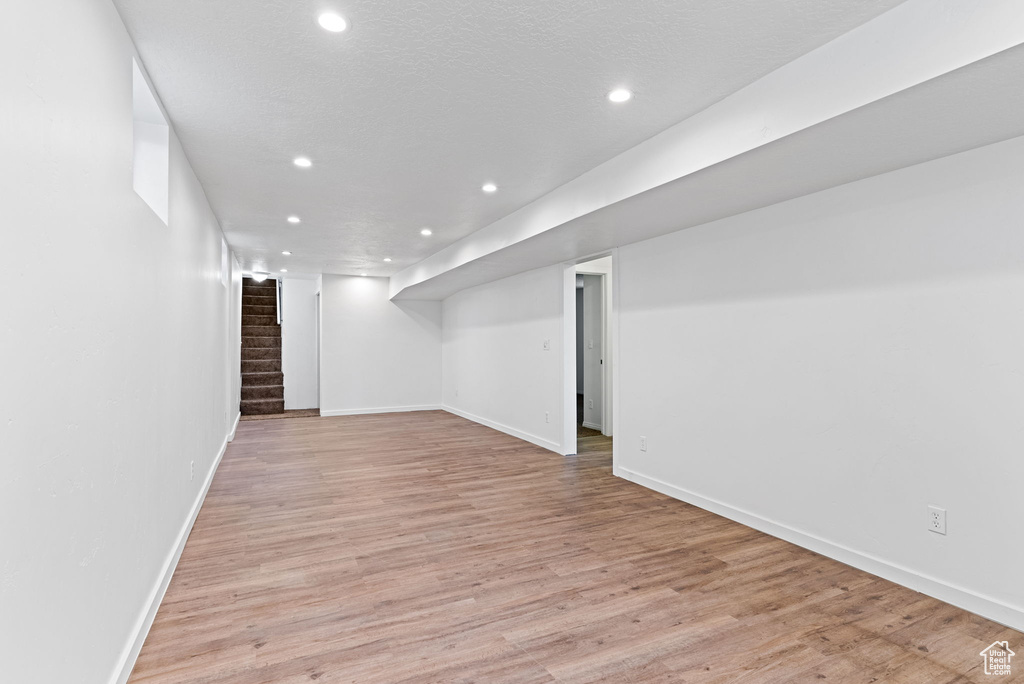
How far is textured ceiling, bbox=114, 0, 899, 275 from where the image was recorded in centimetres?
193

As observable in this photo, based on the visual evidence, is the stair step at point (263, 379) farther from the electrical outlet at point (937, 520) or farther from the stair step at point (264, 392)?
the electrical outlet at point (937, 520)

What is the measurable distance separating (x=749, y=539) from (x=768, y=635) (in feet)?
3.91

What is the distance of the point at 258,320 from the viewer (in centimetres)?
1065

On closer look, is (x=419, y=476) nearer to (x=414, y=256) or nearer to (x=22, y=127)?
(x=414, y=256)

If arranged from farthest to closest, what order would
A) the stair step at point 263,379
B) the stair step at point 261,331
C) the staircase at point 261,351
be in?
1. the stair step at point 261,331
2. the stair step at point 263,379
3. the staircase at point 261,351

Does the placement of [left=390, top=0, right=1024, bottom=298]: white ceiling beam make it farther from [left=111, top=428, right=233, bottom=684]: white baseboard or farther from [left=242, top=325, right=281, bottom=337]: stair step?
[left=242, top=325, right=281, bottom=337]: stair step

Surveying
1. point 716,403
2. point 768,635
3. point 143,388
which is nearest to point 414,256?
point 716,403

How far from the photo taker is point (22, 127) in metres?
1.16

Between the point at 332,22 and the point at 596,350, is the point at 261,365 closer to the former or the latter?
the point at 596,350

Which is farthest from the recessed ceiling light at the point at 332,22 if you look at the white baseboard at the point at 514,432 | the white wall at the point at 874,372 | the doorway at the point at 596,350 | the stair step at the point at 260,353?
the stair step at the point at 260,353

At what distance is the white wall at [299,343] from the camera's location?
10172mm

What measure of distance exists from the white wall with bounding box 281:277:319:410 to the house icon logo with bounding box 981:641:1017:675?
10.1 meters

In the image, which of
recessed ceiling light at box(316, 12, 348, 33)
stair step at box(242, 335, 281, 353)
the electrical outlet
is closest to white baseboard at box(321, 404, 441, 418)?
stair step at box(242, 335, 281, 353)

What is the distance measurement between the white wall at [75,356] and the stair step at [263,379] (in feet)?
25.2
